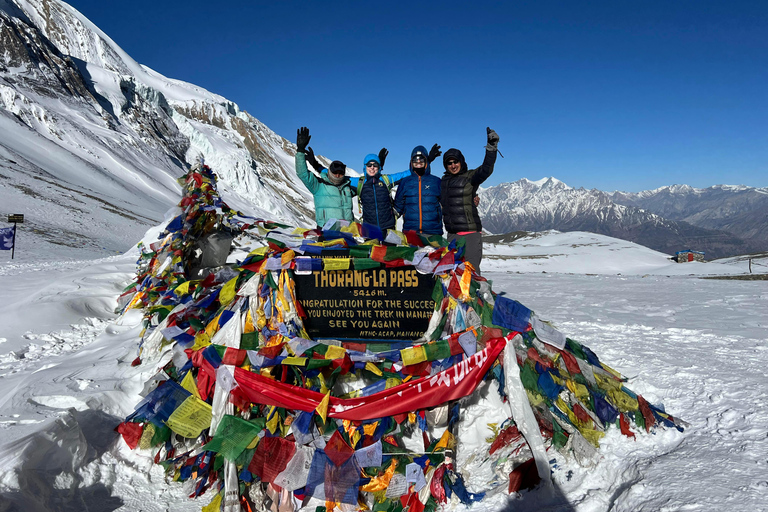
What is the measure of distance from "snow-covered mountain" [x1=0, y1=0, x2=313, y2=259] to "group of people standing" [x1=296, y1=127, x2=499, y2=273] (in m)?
17.3

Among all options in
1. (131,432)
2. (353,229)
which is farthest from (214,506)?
(353,229)

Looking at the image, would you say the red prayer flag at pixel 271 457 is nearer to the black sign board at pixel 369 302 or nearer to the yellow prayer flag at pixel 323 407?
the yellow prayer flag at pixel 323 407

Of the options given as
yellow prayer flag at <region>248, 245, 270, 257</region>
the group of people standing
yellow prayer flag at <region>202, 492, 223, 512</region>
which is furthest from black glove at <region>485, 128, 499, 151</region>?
yellow prayer flag at <region>202, 492, 223, 512</region>

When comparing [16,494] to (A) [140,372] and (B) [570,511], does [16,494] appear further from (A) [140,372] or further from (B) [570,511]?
(B) [570,511]

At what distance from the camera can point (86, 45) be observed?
110562mm

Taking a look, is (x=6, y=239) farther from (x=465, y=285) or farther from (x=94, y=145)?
(x=94, y=145)

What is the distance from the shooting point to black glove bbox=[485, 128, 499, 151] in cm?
498

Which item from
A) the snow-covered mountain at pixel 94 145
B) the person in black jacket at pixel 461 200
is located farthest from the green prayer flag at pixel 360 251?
the snow-covered mountain at pixel 94 145

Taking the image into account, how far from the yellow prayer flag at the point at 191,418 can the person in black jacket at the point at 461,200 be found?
319 centimetres

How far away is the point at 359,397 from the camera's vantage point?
373cm

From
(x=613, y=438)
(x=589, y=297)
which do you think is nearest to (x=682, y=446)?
(x=613, y=438)

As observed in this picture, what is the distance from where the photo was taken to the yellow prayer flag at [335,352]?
3.84 meters

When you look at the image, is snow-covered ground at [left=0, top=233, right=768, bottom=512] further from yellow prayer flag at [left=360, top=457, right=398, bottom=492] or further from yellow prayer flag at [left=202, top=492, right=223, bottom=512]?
yellow prayer flag at [left=360, top=457, right=398, bottom=492]

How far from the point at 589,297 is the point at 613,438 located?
7216 millimetres
